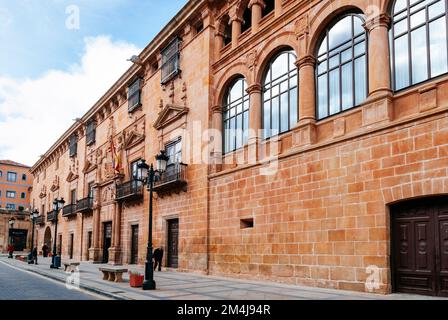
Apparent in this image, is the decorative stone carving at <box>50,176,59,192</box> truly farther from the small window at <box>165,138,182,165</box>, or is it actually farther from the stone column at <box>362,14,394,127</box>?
the stone column at <box>362,14,394,127</box>

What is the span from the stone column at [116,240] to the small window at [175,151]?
689 cm

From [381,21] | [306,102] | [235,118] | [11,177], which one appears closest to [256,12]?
[235,118]

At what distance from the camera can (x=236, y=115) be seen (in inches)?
691

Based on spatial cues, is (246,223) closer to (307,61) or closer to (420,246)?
(307,61)

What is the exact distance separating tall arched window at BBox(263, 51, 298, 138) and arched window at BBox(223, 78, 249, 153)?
120 centimetres

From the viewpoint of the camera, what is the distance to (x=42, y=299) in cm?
1107

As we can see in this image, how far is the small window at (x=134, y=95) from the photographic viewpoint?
25.7 meters

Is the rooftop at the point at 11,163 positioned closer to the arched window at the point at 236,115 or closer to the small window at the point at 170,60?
the small window at the point at 170,60

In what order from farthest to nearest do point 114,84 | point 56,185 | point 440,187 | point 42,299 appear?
point 56,185, point 114,84, point 42,299, point 440,187

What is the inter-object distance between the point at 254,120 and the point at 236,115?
166 centimetres

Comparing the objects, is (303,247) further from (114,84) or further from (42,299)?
(114,84)

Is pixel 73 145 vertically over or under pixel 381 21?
over
